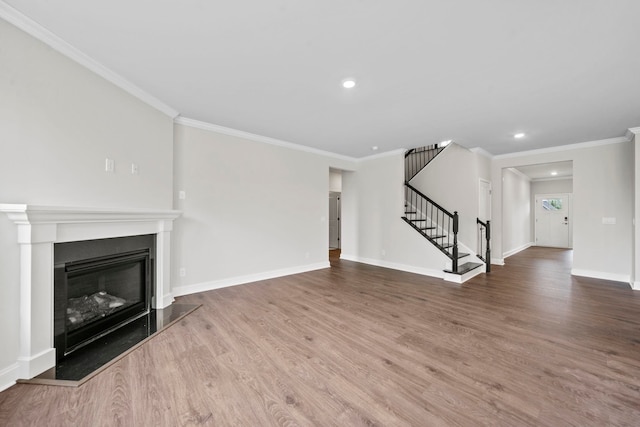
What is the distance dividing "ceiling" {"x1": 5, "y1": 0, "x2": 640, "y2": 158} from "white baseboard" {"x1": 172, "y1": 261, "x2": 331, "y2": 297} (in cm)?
244

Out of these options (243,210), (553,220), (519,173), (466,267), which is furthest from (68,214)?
(553,220)

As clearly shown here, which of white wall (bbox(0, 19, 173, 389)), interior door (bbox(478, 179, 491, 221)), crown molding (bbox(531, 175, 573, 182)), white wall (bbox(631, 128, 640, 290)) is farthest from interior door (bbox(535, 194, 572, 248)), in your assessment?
white wall (bbox(0, 19, 173, 389))

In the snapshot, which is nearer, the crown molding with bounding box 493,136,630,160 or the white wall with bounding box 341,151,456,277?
the crown molding with bounding box 493,136,630,160

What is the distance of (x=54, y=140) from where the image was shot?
210 centimetres

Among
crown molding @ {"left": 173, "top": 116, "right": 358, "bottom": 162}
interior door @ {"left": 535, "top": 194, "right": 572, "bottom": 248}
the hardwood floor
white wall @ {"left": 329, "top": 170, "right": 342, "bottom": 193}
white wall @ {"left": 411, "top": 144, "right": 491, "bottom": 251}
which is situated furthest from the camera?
interior door @ {"left": 535, "top": 194, "right": 572, "bottom": 248}

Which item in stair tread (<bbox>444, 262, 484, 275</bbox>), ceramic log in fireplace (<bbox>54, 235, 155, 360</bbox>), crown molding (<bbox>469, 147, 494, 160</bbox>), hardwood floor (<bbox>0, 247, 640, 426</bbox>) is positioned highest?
crown molding (<bbox>469, 147, 494, 160</bbox>)

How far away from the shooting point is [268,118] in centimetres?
362

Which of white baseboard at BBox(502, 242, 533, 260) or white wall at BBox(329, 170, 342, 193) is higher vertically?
white wall at BBox(329, 170, 342, 193)

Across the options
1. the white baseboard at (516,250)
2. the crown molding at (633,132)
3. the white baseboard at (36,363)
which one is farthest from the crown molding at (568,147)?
the white baseboard at (36,363)

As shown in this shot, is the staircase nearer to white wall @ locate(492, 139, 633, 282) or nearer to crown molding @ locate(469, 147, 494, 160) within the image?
crown molding @ locate(469, 147, 494, 160)

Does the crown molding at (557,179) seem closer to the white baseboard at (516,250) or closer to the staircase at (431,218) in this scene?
the white baseboard at (516,250)

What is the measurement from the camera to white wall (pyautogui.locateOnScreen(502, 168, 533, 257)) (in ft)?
23.9

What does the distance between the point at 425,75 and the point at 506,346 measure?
264cm

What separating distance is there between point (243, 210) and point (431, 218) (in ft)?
14.0
